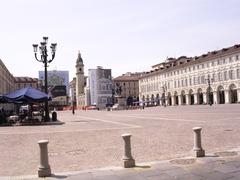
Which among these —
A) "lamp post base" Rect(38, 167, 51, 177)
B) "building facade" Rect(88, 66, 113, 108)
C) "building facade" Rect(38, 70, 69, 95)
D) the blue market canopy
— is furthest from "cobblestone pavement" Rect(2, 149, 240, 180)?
"building facade" Rect(88, 66, 113, 108)

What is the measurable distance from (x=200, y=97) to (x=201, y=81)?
168 inches

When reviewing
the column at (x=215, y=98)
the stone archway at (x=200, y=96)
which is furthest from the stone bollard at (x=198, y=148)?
the stone archway at (x=200, y=96)

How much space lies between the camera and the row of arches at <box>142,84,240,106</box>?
A: 8625 cm

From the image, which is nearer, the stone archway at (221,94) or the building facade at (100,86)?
the stone archway at (221,94)

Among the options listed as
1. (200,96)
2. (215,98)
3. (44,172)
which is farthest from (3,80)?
(44,172)

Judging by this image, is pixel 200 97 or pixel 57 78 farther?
pixel 57 78

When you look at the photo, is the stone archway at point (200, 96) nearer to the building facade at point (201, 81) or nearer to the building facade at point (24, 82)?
the building facade at point (201, 81)

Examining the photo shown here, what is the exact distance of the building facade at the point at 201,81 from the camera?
86.1 meters

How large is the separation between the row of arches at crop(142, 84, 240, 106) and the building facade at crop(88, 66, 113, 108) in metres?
18.0

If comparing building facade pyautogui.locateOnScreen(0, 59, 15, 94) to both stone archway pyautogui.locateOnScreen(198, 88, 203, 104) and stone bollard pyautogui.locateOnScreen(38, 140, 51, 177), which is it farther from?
stone bollard pyautogui.locateOnScreen(38, 140, 51, 177)

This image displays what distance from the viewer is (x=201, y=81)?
98.9m

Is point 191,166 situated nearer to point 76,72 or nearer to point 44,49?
point 44,49

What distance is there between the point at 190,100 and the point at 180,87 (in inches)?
242

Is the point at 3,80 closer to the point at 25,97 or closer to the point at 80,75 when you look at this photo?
the point at 25,97
